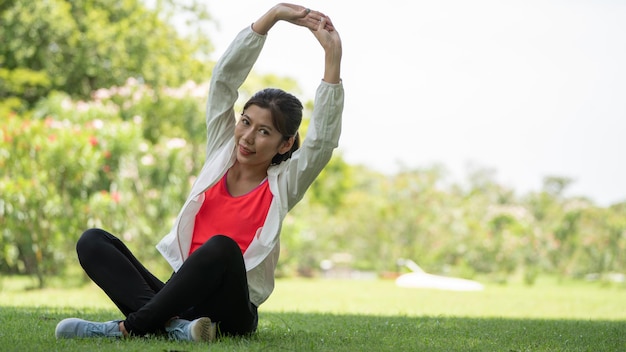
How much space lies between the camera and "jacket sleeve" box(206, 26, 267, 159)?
293 centimetres

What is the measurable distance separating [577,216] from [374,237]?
10.0 ft

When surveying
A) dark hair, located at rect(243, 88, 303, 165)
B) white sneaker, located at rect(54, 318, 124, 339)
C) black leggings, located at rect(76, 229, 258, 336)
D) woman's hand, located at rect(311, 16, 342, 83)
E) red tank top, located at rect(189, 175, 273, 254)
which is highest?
woman's hand, located at rect(311, 16, 342, 83)

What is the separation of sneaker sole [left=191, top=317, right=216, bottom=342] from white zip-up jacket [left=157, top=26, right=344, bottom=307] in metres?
0.24

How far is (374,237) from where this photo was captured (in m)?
12.5

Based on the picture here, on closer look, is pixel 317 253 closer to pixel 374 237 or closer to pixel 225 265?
pixel 374 237

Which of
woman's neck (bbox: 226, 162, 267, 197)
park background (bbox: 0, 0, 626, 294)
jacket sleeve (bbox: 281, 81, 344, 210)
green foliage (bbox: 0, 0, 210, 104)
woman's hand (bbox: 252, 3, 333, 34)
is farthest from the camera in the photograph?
green foliage (bbox: 0, 0, 210, 104)

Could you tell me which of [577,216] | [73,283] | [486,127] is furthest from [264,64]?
[486,127]

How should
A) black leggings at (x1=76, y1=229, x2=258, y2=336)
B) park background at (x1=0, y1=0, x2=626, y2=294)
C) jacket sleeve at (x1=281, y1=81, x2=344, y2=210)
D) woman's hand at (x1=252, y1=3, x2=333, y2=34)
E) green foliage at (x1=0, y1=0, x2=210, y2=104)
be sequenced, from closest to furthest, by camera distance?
1. black leggings at (x1=76, y1=229, x2=258, y2=336)
2. jacket sleeve at (x1=281, y1=81, x2=344, y2=210)
3. woman's hand at (x1=252, y1=3, x2=333, y2=34)
4. park background at (x1=0, y1=0, x2=626, y2=294)
5. green foliage at (x1=0, y1=0, x2=210, y2=104)

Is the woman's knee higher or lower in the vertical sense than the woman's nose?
lower

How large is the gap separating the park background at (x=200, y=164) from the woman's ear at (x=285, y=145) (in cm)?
32

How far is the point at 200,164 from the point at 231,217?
589 cm

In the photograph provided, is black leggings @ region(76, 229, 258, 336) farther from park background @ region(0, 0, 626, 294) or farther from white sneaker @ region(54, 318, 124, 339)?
park background @ region(0, 0, 626, 294)

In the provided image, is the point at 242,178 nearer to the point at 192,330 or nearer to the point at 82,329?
the point at 192,330

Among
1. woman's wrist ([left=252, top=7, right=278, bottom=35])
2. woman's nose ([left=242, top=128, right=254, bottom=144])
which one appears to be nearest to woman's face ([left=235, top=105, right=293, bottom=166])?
woman's nose ([left=242, top=128, right=254, bottom=144])
